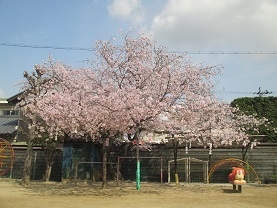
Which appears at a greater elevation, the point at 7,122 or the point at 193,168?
the point at 7,122

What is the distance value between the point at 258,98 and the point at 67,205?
22.7m

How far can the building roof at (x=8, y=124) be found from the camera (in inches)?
1150

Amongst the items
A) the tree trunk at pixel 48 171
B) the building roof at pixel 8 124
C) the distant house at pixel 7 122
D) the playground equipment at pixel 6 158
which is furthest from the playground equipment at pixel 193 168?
the building roof at pixel 8 124

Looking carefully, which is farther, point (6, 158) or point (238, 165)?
point (6, 158)

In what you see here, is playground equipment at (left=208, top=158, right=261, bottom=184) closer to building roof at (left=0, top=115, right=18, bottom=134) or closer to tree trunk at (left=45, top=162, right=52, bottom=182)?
tree trunk at (left=45, top=162, right=52, bottom=182)

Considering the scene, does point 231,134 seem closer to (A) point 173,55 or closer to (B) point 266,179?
(B) point 266,179

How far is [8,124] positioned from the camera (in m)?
30.7

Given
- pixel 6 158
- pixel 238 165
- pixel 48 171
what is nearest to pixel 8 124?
pixel 6 158

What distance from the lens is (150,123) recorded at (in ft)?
56.0

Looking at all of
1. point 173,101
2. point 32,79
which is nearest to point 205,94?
point 173,101

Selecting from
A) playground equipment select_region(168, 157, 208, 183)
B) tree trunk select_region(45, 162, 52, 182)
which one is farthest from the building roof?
playground equipment select_region(168, 157, 208, 183)

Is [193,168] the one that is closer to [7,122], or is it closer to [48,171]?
[48,171]

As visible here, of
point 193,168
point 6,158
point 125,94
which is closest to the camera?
point 125,94

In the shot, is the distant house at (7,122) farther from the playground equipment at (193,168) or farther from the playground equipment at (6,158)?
the playground equipment at (193,168)
